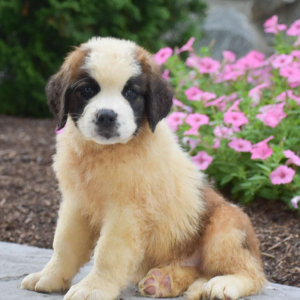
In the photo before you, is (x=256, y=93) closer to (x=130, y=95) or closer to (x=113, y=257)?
(x=130, y=95)

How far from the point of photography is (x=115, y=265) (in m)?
3.19

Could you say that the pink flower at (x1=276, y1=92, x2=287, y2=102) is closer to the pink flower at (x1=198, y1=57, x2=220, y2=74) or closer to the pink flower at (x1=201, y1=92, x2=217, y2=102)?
the pink flower at (x1=201, y1=92, x2=217, y2=102)

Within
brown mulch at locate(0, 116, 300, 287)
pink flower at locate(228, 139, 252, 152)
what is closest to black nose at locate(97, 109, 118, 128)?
brown mulch at locate(0, 116, 300, 287)

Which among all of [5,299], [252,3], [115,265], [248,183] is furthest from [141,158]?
[252,3]

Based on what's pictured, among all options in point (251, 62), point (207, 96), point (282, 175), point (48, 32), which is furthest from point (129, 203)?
point (48, 32)

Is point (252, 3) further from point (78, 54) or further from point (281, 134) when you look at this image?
point (78, 54)

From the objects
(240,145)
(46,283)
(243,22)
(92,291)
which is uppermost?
(243,22)

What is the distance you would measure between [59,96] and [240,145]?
7.02 feet

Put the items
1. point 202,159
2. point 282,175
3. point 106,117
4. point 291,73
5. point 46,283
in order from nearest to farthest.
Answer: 1. point 106,117
2. point 46,283
3. point 282,175
4. point 202,159
5. point 291,73

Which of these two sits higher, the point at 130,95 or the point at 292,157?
the point at 130,95

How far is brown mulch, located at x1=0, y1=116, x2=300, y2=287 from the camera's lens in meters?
4.43

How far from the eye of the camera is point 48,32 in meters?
9.52

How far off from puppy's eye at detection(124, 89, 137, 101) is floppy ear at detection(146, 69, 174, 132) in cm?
11

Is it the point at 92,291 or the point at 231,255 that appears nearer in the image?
the point at 92,291
